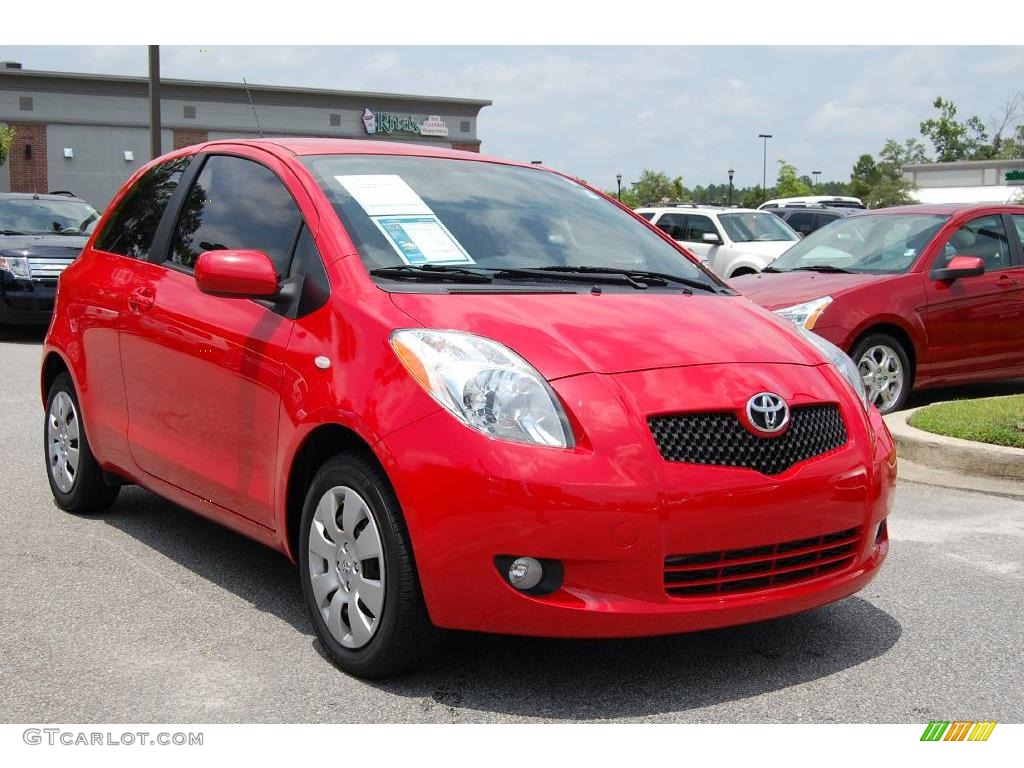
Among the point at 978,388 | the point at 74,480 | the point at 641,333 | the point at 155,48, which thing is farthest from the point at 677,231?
the point at 641,333

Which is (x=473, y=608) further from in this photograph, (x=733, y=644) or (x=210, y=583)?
(x=210, y=583)

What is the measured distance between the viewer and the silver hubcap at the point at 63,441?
19.4ft

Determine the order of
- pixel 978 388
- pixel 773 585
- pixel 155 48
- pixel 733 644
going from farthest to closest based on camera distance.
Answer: pixel 155 48 → pixel 978 388 → pixel 733 644 → pixel 773 585

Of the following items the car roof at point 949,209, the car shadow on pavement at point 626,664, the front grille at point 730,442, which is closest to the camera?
the front grille at point 730,442

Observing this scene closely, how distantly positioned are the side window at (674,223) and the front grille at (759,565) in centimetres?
1711

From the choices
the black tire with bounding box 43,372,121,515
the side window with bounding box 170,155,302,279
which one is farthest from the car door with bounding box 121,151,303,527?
the black tire with bounding box 43,372,121,515

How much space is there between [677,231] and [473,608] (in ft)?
58.7

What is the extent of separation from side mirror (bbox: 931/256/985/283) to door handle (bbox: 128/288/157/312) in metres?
6.23

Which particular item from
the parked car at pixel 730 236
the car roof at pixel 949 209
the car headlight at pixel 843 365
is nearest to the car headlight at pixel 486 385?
the car headlight at pixel 843 365

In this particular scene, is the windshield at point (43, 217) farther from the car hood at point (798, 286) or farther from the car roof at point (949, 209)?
the car roof at point (949, 209)

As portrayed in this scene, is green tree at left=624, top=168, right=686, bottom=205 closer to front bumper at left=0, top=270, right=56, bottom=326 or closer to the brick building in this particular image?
the brick building

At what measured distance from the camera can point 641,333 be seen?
13.0 ft

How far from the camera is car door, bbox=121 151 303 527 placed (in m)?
4.33

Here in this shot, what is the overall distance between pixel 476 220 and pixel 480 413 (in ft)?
4.23
